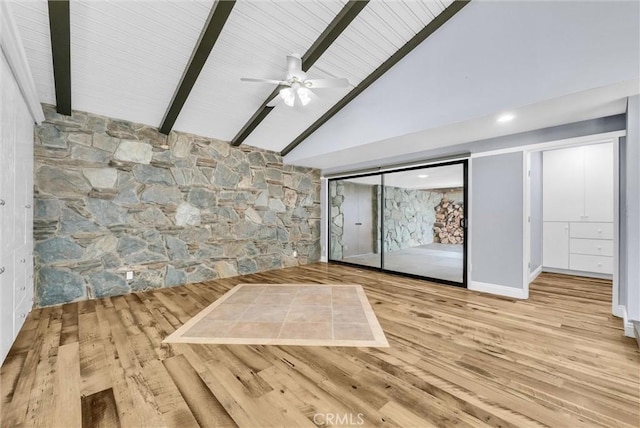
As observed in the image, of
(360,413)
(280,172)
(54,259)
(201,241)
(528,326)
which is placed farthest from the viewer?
(280,172)

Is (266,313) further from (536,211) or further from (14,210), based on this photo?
(536,211)

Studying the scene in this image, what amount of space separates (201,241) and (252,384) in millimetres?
3168

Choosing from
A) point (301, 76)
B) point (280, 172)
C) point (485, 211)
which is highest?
point (301, 76)

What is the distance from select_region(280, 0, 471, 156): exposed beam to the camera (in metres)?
3.01

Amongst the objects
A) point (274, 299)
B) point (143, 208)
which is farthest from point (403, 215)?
point (143, 208)

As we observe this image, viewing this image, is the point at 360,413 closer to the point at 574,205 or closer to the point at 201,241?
the point at 201,241

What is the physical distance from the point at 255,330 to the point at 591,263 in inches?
227

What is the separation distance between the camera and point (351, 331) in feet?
8.08

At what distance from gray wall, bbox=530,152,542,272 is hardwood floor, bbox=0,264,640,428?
6.37 ft

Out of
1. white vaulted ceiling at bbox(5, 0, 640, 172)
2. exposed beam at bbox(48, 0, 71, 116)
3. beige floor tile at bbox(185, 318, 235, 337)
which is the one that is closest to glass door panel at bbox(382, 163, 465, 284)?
white vaulted ceiling at bbox(5, 0, 640, 172)

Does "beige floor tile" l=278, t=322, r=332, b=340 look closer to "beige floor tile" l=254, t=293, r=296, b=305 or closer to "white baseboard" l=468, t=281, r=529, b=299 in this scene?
"beige floor tile" l=254, t=293, r=296, b=305

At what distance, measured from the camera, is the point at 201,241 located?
14.3 feet

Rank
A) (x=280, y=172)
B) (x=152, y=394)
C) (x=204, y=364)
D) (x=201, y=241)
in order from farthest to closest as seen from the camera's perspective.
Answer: (x=280, y=172), (x=201, y=241), (x=204, y=364), (x=152, y=394)

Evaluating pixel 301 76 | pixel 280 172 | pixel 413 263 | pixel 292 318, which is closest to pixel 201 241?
pixel 280 172
